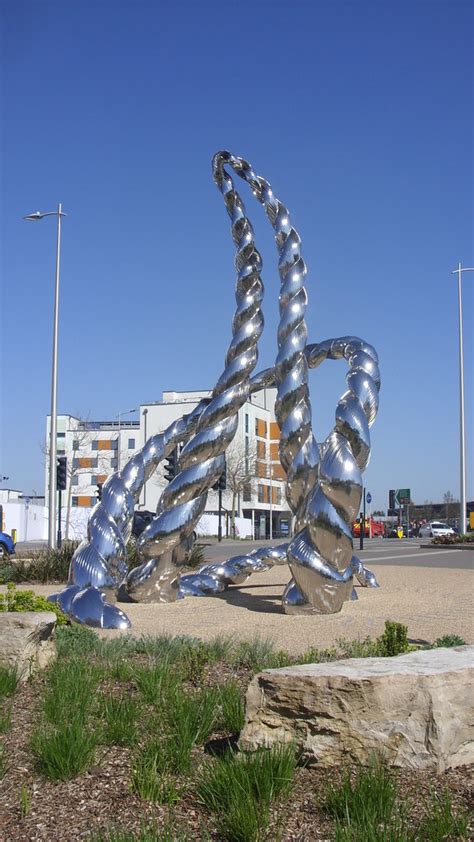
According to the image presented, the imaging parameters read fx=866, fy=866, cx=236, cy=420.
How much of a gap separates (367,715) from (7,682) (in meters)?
2.82

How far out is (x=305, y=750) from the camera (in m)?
4.37

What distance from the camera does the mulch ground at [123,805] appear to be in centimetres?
385

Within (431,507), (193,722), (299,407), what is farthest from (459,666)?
(431,507)

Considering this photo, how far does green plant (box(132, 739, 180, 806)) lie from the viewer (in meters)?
4.14

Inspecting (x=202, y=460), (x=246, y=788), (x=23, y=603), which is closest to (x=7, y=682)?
(x=23, y=603)

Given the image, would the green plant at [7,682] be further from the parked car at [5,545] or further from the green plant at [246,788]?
the parked car at [5,545]

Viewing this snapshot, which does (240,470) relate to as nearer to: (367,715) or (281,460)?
(281,460)

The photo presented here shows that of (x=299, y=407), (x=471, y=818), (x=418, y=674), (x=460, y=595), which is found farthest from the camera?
(x=460, y=595)

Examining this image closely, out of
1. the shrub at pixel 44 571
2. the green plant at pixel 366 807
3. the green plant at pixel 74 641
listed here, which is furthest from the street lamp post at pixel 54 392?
the green plant at pixel 366 807

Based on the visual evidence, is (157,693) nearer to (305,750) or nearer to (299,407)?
(305,750)

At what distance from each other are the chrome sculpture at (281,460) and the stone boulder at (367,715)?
6066 millimetres

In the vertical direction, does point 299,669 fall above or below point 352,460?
below

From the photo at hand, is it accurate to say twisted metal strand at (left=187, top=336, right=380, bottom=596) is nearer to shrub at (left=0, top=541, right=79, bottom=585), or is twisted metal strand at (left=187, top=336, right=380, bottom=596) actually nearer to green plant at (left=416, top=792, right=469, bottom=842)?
green plant at (left=416, top=792, right=469, bottom=842)

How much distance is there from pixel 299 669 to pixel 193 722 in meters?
0.88
